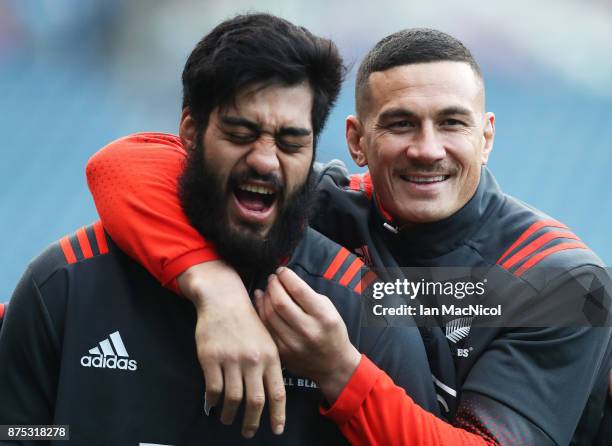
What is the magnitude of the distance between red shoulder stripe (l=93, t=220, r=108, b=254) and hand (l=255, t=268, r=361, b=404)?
492mm

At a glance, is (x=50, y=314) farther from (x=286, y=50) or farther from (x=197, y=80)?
(x=286, y=50)

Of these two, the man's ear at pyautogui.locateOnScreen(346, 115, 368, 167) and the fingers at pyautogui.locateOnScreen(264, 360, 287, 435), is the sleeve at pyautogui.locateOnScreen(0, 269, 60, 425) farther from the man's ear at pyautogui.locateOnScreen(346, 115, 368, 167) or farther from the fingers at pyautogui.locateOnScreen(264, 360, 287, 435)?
the man's ear at pyautogui.locateOnScreen(346, 115, 368, 167)

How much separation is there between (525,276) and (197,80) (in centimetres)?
103

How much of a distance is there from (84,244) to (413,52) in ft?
3.84

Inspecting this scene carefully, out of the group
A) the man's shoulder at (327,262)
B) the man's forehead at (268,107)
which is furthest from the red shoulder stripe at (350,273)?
the man's forehead at (268,107)

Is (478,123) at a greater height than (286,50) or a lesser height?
lesser

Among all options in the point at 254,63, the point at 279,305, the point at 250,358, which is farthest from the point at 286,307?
the point at 254,63

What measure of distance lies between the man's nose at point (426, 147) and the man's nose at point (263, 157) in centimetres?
62

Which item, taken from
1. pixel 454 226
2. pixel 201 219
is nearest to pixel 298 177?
pixel 201 219

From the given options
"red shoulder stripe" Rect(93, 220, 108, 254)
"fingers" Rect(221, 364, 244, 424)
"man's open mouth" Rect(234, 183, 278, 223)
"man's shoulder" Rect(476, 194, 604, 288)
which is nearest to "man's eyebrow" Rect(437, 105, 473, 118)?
"man's shoulder" Rect(476, 194, 604, 288)

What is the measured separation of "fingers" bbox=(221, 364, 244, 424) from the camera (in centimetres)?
162

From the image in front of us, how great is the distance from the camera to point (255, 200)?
2033 mm

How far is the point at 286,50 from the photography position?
6.53ft

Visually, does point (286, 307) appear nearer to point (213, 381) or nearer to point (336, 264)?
point (213, 381)
